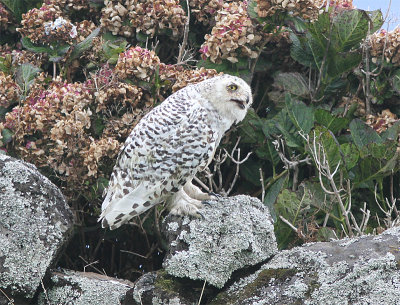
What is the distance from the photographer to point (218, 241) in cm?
456

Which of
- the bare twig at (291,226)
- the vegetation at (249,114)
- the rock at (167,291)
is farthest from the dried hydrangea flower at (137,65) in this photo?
the rock at (167,291)

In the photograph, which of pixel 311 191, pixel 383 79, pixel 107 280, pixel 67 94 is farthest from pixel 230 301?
pixel 383 79

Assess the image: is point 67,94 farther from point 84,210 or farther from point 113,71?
point 84,210

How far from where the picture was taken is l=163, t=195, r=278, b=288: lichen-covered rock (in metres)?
4.46

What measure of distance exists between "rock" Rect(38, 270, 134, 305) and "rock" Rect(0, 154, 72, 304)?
0.63ft

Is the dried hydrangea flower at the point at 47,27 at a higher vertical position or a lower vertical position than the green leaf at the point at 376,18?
lower

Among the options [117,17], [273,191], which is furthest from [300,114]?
[117,17]

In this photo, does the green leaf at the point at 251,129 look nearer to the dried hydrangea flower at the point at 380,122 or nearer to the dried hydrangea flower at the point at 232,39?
the dried hydrangea flower at the point at 232,39

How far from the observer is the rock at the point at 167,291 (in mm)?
4438

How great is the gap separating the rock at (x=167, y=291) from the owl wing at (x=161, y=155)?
0.50 meters

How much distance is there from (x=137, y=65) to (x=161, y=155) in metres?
1.53

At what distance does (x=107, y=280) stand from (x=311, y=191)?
1769mm

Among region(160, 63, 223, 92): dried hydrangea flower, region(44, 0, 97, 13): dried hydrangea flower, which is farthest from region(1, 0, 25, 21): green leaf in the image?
region(160, 63, 223, 92): dried hydrangea flower

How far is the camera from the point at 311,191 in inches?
227
